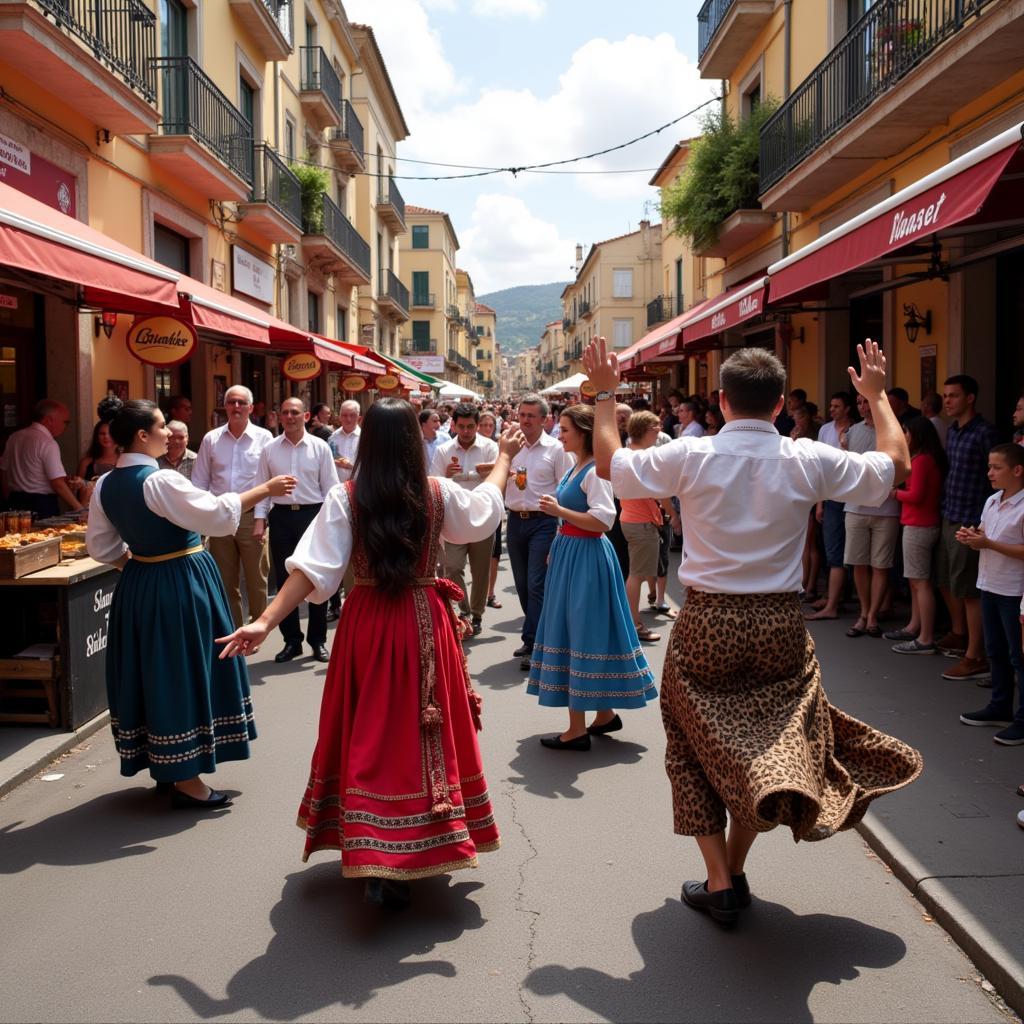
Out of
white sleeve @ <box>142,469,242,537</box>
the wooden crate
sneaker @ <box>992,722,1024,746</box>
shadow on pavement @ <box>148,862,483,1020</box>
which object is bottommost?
shadow on pavement @ <box>148,862,483,1020</box>

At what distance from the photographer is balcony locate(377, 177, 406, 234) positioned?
34656mm

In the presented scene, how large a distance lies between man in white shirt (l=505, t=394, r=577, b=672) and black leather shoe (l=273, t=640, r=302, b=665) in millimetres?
1781

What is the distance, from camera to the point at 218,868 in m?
4.18

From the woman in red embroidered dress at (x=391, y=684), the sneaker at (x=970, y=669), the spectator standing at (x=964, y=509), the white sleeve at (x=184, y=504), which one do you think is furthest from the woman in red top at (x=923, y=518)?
the white sleeve at (x=184, y=504)

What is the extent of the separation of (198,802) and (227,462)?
13.1ft

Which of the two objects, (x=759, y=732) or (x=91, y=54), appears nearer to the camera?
(x=759, y=732)

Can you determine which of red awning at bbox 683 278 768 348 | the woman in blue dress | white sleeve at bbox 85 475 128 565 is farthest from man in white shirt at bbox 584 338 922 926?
red awning at bbox 683 278 768 348

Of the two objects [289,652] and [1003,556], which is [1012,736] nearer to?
[1003,556]

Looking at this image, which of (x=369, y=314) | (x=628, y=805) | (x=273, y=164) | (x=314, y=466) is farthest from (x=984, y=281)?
(x=369, y=314)

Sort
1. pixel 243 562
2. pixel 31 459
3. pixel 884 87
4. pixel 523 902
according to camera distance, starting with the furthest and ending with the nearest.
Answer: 1. pixel 884 87
2. pixel 31 459
3. pixel 243 562
4. pixel 523 902

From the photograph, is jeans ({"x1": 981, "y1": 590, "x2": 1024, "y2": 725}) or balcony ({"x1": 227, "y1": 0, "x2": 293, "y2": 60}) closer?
jeans ({"x1": 981, "y1": 590, "x2": 1024, "y2": 725})

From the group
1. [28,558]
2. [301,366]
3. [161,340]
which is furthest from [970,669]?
[301,366]

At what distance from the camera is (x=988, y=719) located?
19.4ft

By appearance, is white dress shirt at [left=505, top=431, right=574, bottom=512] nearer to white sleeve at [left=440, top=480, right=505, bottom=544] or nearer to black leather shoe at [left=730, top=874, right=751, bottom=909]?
white sleeve at [left=440, top=480, right=505, bottom=544]
